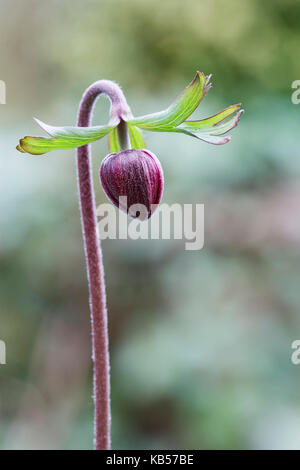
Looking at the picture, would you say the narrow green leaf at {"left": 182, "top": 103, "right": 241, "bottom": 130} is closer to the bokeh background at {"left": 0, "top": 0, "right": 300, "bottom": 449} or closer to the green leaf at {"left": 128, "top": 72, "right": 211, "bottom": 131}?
the green leaf at {"left": 128, "top": 72, "right": 211, "bottom": 131}

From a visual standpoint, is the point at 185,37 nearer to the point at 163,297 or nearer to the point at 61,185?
the point at 61,185

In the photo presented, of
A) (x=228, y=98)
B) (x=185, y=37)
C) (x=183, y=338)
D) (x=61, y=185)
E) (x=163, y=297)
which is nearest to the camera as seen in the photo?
(x=183, y=338)

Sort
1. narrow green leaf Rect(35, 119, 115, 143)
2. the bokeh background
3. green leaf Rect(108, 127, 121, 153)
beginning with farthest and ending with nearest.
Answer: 1. the bokeh background
2. green leaf Rect(108, 127, 121, 153)
3. narrow green leaf Rect(35, 119, 115, 143)

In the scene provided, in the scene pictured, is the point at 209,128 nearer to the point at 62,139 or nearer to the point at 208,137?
the point at 208,137

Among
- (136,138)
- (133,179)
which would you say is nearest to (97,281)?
(133,179)

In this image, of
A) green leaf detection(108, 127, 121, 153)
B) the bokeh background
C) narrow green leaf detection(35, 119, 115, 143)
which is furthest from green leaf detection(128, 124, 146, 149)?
the bokeh background
